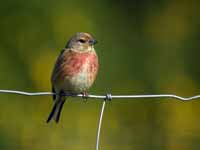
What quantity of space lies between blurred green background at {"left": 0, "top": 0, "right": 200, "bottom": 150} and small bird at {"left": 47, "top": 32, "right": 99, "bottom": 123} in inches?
102

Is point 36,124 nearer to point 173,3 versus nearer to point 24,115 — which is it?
point 24,115

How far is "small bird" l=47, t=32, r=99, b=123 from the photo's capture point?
4.76 meters

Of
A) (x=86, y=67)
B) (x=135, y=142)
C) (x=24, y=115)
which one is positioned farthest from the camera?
(x=24, y=115)

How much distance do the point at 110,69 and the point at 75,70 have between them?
3419 mm

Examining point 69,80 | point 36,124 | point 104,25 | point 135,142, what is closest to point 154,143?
point 135,142

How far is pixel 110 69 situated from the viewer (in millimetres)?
8188

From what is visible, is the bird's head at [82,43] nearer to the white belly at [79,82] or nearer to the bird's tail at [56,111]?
the white belly at [79,82]

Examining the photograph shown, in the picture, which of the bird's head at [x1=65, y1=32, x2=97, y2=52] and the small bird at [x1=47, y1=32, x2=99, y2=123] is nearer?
the small bird at [x1=47, y1=32, x2=99, y2=123]

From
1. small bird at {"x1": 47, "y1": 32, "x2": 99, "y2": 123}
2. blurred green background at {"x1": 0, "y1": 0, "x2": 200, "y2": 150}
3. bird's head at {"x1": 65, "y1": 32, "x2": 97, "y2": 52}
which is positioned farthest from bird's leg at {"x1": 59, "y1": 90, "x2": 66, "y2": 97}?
blurred green background at {"x1": 0, "y1": 0, "x2": 200, "y2": 150}

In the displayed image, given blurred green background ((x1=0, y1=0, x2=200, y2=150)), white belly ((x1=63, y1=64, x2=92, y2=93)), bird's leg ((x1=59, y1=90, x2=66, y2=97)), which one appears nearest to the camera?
white belly ((x1=63, y1=64, x2=92, y2=93))

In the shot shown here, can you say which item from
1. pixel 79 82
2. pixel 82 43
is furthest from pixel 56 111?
pixel 82 43

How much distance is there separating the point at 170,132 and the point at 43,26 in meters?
1.63

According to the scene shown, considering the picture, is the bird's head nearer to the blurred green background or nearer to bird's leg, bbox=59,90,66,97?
bird's leg, bbox=59,90,66,97

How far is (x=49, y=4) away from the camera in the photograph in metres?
8.45
